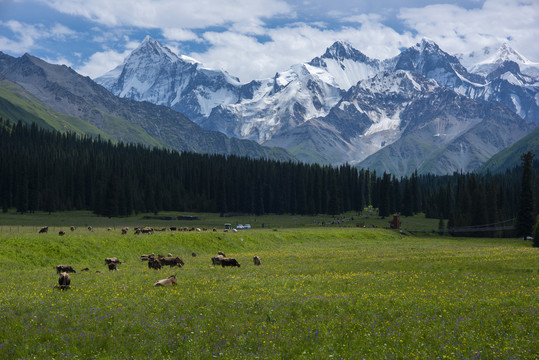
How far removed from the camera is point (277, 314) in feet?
72.4

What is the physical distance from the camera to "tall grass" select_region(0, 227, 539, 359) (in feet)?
56.6

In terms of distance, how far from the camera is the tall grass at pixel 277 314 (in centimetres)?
1727

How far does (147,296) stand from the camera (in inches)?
1026

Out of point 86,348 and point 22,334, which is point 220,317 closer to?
point 86,348

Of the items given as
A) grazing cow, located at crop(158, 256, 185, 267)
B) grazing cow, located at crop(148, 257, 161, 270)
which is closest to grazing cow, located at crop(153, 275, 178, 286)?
grazing cow, located at crop(148, 257, 161, 270)

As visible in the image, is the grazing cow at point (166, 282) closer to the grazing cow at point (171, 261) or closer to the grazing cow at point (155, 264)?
the grazing cow at point (155, 264)

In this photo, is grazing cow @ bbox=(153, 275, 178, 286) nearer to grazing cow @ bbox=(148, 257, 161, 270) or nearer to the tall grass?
the tall grass

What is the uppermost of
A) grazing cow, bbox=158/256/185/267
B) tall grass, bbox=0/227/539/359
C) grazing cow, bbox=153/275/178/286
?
grazing cow, bbox=153/275/178/286

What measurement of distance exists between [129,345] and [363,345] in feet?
30.4

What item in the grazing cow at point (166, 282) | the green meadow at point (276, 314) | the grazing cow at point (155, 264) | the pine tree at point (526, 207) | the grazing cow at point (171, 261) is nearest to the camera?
the green meadow at point (276, 314)

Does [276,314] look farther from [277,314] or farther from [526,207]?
[526,207]

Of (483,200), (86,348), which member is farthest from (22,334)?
(483,200)

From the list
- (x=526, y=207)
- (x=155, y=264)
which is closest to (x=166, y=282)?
(x=155, y=264)

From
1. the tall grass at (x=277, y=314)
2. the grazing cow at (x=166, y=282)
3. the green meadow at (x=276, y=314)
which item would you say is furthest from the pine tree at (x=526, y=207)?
the grazing cow at (x=166, y=282)
